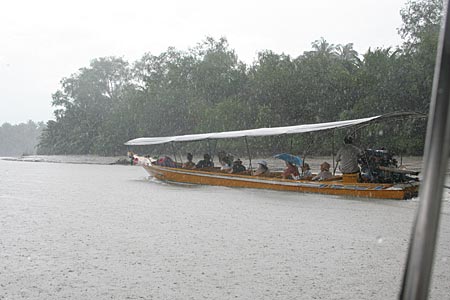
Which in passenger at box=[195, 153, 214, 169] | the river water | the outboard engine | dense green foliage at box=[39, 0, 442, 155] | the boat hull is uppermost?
dense green foliage at box=[39, 0, 442, 155]

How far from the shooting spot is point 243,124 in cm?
3491

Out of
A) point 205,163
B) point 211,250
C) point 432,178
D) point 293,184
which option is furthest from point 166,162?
point 432,178

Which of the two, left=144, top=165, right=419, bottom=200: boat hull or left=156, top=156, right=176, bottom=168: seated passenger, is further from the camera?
left=156, top=156, right=176, bottom=168: seated passenger

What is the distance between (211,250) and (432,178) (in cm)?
597

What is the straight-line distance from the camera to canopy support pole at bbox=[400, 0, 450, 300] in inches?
20.9

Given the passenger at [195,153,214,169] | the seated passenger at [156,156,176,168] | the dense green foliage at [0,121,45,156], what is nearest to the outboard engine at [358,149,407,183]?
the passenger at [195,153,214,169]

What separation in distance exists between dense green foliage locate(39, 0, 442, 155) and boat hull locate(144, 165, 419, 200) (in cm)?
340

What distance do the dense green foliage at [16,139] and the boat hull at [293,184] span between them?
83301mm

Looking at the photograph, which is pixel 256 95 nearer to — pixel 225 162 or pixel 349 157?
pixel 225 162

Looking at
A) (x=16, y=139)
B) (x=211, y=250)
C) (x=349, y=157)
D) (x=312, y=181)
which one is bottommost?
(x=211, y=250)

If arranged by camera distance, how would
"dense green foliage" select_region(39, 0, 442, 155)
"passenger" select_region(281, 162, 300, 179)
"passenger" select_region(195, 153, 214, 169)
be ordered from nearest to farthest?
"passenger" select_region(281, 162, 300, 179)
"passenger" select_region(195, 153, 214, 169)
"dense green foliage" select_region(39, 0, 442, 155)

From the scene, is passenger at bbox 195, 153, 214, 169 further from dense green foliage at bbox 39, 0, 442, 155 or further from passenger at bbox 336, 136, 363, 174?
passenger at bbox 336, 136, 363, 174

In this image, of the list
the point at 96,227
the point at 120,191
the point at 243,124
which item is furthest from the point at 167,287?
the point at 243,124

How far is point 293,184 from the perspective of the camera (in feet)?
45.6
